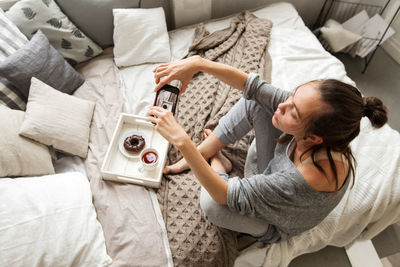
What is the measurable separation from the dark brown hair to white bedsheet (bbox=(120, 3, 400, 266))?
1.42 feet

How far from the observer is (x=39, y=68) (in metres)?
1.28

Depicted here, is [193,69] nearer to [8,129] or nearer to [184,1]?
[8,129]

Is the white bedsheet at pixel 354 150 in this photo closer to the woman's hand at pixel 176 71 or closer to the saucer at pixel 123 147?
the saucer at pixel 123 147

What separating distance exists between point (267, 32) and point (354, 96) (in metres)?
1.07

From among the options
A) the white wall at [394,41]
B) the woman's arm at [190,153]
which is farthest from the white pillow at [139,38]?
the white wall at [394,41]

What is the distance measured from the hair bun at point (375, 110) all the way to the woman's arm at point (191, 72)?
0.44 metres

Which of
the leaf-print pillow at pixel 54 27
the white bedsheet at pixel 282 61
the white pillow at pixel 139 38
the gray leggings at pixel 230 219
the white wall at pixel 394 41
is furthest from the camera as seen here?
the white wall at pixel 394 41

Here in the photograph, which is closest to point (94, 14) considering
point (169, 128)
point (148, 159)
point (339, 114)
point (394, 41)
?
point (148, 159)

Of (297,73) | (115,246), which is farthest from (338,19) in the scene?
(115,246)

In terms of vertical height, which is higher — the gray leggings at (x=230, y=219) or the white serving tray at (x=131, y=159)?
the gray leggings at (x=230, y=219)

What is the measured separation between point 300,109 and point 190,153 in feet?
1.16

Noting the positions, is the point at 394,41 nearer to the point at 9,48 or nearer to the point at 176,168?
the point at 176,168

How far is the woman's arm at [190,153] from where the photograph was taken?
815 mm

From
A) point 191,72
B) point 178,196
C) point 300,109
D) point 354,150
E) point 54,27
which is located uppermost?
point 300,109
